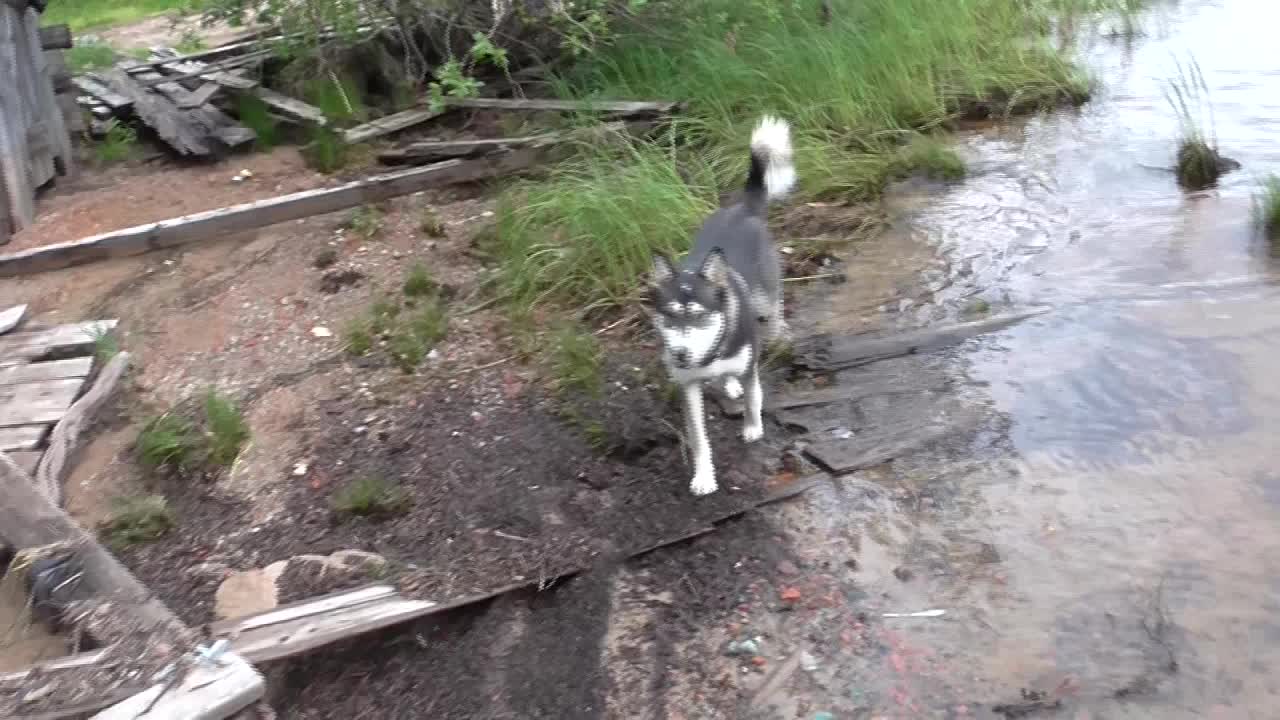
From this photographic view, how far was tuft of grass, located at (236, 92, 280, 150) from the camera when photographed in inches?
326

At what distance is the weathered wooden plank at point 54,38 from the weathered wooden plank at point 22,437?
4.40m

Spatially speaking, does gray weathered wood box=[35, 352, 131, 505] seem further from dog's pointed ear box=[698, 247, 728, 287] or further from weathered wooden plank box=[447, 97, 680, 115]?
weathered wooden plank box=[447, 97, 680, 115]

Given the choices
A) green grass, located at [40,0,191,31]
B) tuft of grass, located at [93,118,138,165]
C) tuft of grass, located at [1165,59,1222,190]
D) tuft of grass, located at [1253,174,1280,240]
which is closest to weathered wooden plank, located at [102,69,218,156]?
tuft of grass, located at [93,118,138,165]

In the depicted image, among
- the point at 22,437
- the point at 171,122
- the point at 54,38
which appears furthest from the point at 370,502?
the point at 54,38

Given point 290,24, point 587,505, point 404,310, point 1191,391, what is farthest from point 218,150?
point 1191,391

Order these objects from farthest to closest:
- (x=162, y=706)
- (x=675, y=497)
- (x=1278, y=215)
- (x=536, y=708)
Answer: (x=1278, y=215)
(x=675, y=497)
(x=536, y=708)
(x=162, y=706)

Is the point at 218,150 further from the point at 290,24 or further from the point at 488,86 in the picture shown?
the point at 488,86

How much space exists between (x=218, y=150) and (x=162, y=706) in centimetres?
610

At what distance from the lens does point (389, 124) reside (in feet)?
26.2

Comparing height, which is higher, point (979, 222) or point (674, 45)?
point (674, 45)

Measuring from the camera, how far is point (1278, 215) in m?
5.79

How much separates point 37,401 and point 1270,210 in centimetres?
661

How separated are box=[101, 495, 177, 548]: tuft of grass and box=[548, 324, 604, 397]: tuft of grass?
1799mm

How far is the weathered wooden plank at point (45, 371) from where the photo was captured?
207 inches
